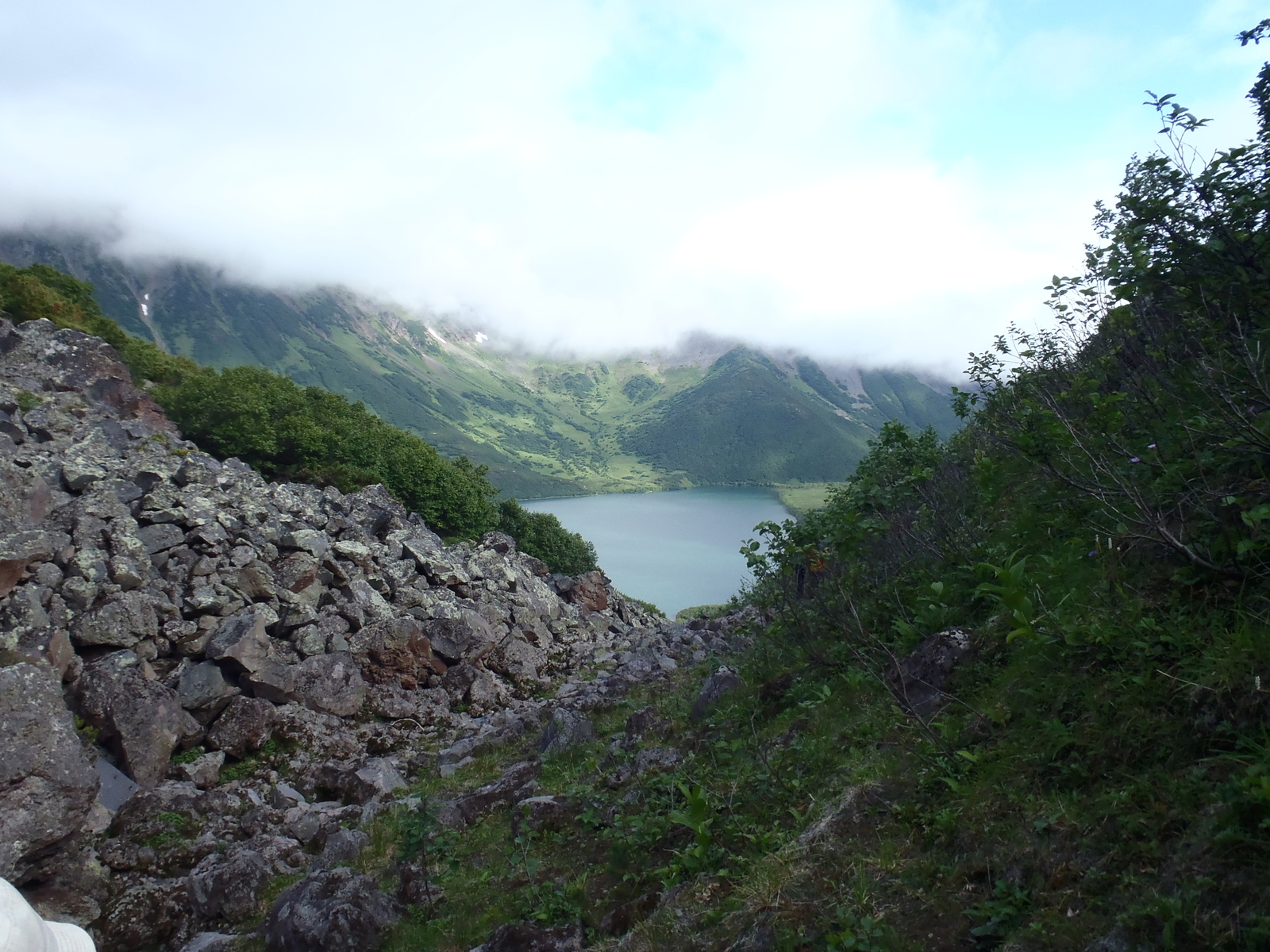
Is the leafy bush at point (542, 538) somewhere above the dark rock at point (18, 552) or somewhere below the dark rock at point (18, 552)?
below

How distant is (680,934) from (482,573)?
2152 centimetres

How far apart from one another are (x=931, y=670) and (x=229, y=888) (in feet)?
32.1

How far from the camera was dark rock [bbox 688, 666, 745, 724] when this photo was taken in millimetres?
10344

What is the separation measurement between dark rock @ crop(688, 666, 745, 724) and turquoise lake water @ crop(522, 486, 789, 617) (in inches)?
1540

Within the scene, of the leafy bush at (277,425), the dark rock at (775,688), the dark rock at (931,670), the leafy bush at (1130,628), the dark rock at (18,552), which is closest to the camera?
the leafy bush at (1130,628)

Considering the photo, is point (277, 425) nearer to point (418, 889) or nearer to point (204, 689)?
point (204, 689)

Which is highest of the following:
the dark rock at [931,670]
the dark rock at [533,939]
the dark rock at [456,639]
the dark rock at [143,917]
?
the dark rock at [931,670]

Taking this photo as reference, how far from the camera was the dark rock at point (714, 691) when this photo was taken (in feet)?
33.9

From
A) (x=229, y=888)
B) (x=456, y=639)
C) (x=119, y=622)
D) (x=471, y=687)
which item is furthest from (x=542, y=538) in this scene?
(x=229, y=888)

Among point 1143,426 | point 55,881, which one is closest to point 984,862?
point 1143,426

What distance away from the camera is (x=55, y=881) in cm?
978

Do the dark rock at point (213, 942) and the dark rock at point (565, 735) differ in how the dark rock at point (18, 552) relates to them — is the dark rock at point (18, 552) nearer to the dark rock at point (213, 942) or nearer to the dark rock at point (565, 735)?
the dark rock at point (213, 942)

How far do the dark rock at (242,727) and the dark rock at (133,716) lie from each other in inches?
30.9

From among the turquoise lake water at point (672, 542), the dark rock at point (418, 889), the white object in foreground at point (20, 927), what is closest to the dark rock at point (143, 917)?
the dark rock at point (418, 889)
